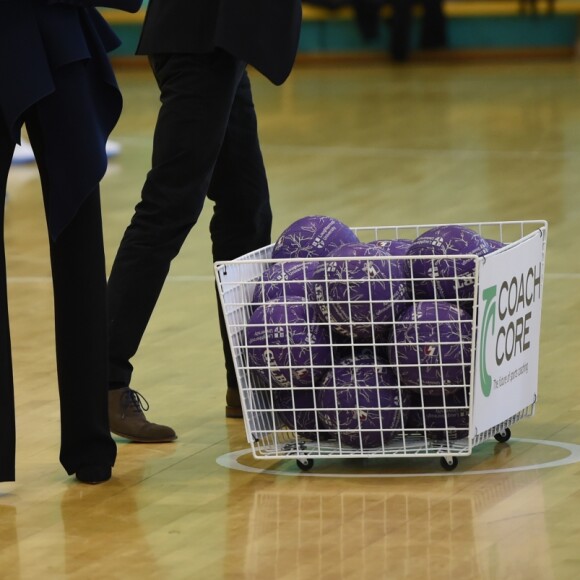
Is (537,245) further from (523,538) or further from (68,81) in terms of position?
(68,81)

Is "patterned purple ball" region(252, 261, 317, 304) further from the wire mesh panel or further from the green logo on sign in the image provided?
the green logo on sign

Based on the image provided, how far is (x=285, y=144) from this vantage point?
7.97 metres

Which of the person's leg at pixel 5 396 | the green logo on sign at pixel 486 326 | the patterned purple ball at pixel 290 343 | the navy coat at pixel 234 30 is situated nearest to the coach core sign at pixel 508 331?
the green logo on sign at pixel 486 326

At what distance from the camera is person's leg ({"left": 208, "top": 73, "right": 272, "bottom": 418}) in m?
3.08

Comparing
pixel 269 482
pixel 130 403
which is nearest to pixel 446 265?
pixel 269 482

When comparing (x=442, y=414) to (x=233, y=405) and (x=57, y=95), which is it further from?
(x=57, y=95)

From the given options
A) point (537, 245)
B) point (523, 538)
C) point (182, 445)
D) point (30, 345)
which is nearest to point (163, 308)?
point (30, 345)

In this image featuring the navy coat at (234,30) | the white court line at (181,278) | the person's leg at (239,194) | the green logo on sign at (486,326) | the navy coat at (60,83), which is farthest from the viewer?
the white court line at (181,278)

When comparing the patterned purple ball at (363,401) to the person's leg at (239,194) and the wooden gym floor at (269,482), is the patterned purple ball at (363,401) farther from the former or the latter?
the person's leg at (239,194)

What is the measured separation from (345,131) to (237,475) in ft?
19.1

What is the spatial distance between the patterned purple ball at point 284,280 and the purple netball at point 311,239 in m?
0.07

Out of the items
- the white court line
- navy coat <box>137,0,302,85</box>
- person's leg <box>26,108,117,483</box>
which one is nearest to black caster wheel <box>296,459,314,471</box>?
person's leg <box>26,108,117,483</box>

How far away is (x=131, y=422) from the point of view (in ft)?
9.69

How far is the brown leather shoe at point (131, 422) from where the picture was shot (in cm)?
294
